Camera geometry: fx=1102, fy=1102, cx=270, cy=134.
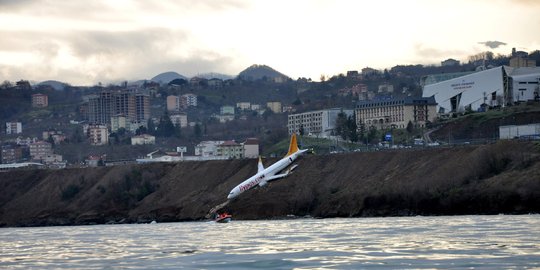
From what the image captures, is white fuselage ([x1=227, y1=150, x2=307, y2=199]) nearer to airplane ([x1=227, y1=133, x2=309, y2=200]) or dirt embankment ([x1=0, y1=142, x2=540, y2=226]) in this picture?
airplane ([x1=227, y1=133, x2=309, y2=200])

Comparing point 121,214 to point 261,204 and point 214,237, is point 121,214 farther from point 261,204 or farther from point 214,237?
point 214,237

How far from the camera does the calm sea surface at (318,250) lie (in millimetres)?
60688

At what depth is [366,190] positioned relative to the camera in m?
154

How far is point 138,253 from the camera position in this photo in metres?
75.3

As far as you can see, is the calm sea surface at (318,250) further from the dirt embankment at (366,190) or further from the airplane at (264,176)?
the airplane at (264,176)

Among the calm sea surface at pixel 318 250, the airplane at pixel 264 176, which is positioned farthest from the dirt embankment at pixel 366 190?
the calm sea surface at pixel 318 250

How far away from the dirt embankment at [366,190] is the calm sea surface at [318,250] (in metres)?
35.7

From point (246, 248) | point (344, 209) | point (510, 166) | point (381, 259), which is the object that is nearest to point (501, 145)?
point (510, 166)

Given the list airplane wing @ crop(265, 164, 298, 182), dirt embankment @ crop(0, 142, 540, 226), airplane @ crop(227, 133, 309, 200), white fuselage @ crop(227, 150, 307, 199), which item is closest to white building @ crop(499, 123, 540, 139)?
dirt embankment @ crop(0, 142, 540, 226)

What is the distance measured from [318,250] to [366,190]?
275 ft

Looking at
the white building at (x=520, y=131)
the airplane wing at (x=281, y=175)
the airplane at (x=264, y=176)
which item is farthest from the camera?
the white building at (x=520, y=131)

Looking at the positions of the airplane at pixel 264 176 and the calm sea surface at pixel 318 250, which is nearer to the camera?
the calm sea surface at pixel 318 250

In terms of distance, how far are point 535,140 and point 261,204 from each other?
1608 inches

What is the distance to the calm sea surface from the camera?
6069 cm
